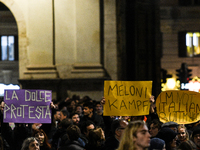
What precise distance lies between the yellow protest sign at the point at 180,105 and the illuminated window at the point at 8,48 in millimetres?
25012

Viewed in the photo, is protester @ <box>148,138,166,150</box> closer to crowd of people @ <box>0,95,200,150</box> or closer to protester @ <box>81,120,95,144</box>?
crowd of people @ <box>0,95,200,150</box>

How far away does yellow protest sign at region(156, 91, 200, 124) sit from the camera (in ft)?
28.5

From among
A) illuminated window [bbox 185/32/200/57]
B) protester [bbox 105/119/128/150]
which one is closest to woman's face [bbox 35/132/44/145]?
protester [bbox 105/119/128/150]

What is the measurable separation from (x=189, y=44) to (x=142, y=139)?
94.0 feet

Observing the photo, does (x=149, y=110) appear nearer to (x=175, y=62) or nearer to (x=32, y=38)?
(x=32, y=38)

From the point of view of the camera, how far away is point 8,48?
32.8 metres

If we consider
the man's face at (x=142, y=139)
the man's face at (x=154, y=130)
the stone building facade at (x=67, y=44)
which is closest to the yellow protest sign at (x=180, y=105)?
the man's face at (x=154, y=130)

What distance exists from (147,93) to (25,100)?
2368 millimetres

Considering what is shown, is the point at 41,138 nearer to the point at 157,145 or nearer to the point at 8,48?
the point at 157,145

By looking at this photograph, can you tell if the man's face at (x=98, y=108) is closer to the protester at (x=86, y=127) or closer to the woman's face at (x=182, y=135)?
the protester at (x=86, y=127)

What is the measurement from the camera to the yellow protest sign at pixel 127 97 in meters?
8.56

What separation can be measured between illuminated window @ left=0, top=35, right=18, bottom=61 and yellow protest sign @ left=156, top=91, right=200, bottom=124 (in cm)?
2501

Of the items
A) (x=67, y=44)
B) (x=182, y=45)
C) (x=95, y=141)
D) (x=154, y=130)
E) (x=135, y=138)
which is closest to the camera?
(x=135, y=138)

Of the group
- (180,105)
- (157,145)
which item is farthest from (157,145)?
(180,105)
